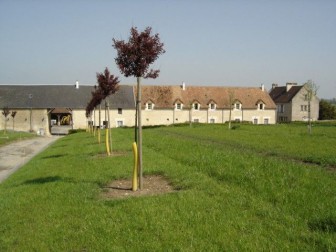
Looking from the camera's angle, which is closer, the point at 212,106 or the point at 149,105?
the point at 149,105

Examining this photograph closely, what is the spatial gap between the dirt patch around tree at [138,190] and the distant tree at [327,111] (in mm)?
67808

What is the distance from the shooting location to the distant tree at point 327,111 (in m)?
71.9

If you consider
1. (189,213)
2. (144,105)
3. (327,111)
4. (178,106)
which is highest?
(144,105)

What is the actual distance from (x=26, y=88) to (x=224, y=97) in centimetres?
3185

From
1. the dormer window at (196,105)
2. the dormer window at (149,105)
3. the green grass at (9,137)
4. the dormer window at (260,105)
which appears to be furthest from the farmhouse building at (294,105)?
the green grass at (9,137)

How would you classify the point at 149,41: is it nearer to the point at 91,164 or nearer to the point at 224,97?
the point at 91,164

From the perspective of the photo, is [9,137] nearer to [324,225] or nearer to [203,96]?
[203,96]

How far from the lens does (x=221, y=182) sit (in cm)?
968

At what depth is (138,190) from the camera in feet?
31.3

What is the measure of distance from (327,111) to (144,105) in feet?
119

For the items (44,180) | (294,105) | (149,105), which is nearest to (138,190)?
(44,180)

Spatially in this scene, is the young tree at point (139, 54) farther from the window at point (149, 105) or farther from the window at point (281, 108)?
the window at point (281, 108)

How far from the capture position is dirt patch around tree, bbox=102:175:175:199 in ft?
29.9

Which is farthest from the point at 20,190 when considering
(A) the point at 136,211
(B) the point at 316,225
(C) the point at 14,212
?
(B) the point at 316,225
